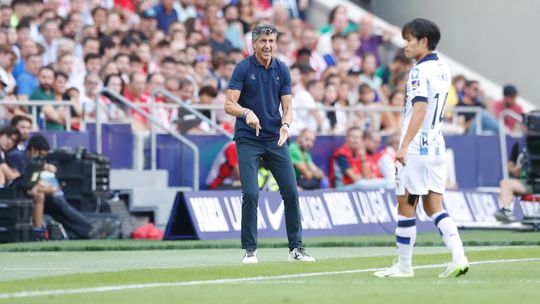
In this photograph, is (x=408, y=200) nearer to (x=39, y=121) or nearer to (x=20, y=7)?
(x=39, y=121)

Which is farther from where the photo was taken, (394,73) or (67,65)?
(394,73)

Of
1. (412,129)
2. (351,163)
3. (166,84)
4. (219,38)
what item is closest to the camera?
(412,129)

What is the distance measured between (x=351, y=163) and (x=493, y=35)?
8.68 metres

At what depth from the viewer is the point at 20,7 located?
937 inches

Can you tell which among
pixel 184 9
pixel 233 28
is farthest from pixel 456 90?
pixel 184 9

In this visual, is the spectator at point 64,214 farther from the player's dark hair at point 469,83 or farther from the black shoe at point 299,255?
the player's dark hair at point 469,83

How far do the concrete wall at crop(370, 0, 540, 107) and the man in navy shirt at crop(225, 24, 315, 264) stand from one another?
55.5ft

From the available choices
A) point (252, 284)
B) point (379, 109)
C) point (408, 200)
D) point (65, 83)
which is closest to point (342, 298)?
point (252, 284)

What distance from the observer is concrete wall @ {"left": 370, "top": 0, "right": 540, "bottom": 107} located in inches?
1195

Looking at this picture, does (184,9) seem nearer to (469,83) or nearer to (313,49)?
(313,49)

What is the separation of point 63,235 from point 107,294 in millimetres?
10430

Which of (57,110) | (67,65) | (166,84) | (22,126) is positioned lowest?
(22,126)

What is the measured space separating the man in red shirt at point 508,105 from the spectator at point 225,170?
20.0ft

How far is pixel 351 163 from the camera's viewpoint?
23.3 m
